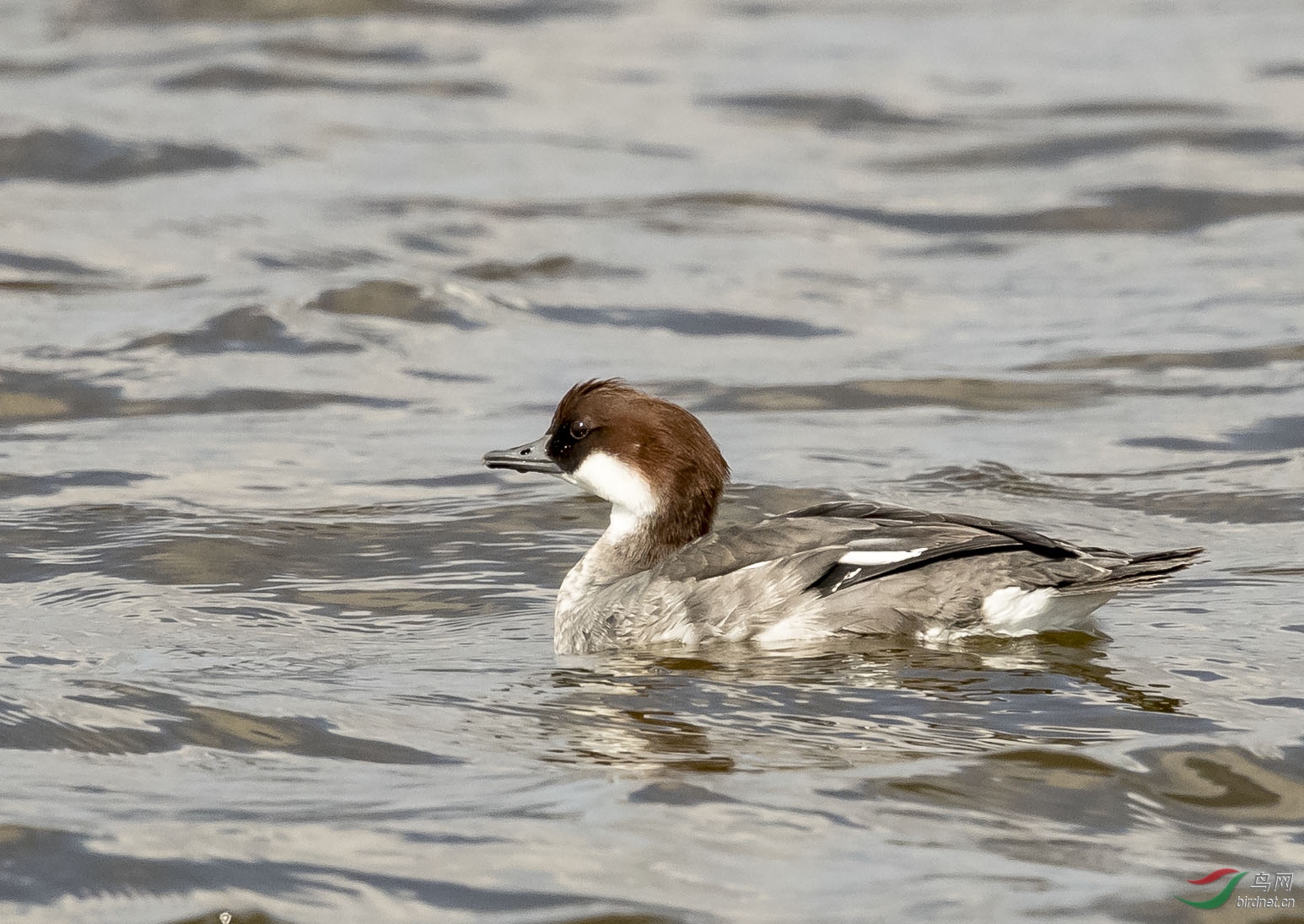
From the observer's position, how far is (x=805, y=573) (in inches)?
288

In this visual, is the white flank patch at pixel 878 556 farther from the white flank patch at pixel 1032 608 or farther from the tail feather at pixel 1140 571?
the tail feather at pixel 1140 571

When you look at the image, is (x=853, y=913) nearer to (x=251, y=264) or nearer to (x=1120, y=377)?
(x=1120, y=377)

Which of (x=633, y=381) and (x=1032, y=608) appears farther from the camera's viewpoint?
(x=633, y=381)

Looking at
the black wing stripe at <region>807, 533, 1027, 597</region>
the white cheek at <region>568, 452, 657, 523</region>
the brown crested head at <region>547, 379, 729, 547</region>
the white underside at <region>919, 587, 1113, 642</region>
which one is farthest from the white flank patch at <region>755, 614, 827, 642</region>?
the white cheek at <region>568, 452, 657, 523</region>

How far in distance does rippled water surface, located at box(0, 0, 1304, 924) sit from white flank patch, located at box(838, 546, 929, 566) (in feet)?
1.25

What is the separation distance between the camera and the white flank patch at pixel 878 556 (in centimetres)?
712

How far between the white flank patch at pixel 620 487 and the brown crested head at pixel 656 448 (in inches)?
0.5

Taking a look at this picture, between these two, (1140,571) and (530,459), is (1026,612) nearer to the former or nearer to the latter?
(1140,571)

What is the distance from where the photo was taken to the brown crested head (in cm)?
797

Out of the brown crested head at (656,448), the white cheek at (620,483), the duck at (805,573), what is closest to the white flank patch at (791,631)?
the duck at (805,573)

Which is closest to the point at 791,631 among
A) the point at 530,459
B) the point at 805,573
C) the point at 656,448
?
the point at 805,573

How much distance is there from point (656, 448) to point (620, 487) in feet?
0.80

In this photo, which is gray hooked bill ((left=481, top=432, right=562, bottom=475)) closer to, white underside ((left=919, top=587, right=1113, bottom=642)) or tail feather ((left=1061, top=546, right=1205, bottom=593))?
white underside ((left=919, top=587, right=1113, bottom=642))

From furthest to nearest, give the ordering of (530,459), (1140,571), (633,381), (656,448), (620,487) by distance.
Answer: (633,381), (530,459), (620,487), (656,448), (1140,571)
